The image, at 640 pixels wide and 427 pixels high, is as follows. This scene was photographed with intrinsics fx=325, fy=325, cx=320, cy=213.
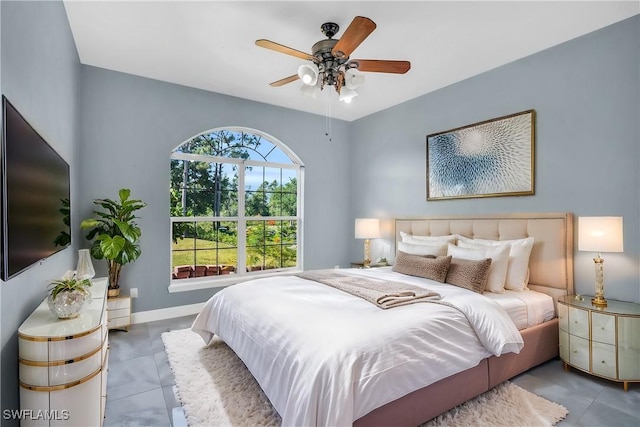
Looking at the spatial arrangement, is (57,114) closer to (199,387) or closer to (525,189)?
(199,387)

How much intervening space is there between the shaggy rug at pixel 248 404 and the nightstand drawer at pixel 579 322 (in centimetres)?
67

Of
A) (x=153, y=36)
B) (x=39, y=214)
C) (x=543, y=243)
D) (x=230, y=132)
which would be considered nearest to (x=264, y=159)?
(x=230, y=132)

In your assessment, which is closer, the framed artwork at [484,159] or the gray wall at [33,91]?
the gray wall at [33,91]

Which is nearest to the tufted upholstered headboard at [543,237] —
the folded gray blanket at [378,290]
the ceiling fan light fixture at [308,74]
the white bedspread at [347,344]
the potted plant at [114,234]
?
the white bedspread at [347,344]

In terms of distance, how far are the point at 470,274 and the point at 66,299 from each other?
2907mm

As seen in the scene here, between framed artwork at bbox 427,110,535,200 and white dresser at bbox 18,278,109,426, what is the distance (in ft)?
12.1

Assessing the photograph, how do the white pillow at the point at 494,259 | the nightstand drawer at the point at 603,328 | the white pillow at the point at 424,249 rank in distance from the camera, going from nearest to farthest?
the nightstand drawer at the point at 603,328 → the white pillow at the point at 494,259 → the white pillow at the point at 424,249

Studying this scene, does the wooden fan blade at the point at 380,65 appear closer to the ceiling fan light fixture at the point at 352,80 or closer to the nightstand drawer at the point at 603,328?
the ceiling fan light fixture at the point at 352,80

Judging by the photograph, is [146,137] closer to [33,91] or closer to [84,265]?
[84,265]

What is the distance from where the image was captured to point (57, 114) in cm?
239

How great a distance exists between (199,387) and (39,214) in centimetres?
151

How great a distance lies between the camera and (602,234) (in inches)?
98.7

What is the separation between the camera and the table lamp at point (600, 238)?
247cm

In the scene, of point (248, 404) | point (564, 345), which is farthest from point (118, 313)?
point (564, 345)
